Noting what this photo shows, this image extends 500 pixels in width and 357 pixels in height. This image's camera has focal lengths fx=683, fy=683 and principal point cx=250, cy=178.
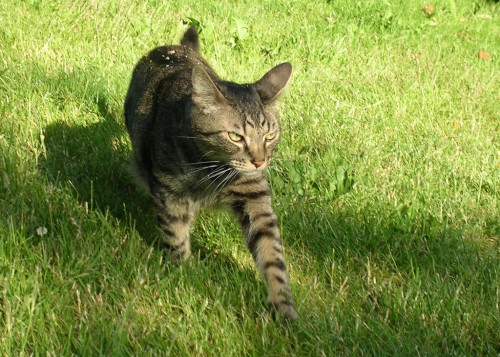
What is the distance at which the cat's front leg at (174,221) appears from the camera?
3.46 meters

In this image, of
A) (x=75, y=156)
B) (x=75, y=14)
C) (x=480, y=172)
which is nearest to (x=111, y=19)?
(x=75, y=14)

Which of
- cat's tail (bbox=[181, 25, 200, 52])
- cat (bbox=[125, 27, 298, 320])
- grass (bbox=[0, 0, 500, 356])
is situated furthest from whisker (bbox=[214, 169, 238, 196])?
cat's tail (bbox=[181, 25, 200, 52])

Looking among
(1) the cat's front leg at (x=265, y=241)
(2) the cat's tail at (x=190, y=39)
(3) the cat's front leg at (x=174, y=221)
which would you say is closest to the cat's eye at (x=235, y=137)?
(1) the cat's front leg at (x=265, y=241)

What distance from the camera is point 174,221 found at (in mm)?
3492

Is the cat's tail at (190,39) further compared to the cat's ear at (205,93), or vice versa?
the cat's tail at (190,39)

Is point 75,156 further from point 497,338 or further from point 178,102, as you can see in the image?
point 497,338

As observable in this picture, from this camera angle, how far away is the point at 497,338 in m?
2.85

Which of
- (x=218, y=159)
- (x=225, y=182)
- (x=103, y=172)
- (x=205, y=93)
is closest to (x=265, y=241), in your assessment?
(x=225, y=182)

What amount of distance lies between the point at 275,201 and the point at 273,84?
Answer: 0.73 m

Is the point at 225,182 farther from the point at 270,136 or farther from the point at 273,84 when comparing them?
the point at 273,84

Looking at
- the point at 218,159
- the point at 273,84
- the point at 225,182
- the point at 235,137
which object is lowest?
the point at 225,182

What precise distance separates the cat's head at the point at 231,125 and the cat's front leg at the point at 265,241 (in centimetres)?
21

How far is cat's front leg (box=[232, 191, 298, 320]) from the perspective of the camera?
10.1 feet

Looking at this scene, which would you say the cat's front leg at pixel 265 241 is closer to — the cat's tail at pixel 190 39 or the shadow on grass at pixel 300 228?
the shadow on grass at pixel 300 228
